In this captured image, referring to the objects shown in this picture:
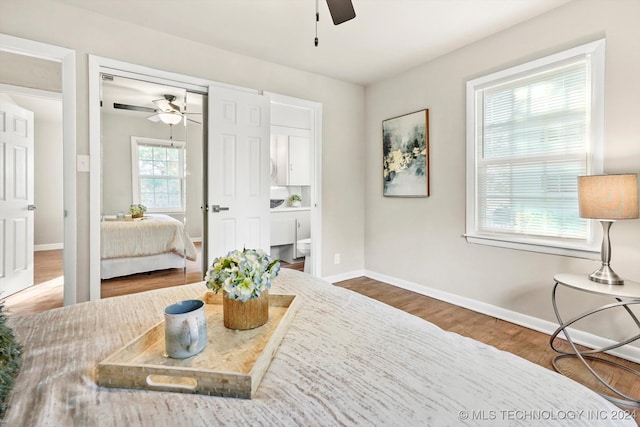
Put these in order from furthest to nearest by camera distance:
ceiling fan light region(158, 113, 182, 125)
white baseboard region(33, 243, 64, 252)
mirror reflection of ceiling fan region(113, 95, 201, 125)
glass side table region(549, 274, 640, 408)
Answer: white baseboard region(33, 243, 64, 252), ceiling fan light region(158, 113, 182, 125), mirror reflection of ceiling fan region(113, 95, 201, 125), glass side table region(549, 274, 640, 408)

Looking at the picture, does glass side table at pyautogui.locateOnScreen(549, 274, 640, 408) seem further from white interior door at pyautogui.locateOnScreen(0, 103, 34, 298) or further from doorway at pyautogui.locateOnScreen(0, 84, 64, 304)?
doorway at pyautogui.locateOnScreen(0, 84, 64, 304)

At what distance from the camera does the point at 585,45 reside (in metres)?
2.26

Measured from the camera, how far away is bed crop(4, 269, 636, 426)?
60cm

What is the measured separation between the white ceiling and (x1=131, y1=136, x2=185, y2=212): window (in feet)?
5.73

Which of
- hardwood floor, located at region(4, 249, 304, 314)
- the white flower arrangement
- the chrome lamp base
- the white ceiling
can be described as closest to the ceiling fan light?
the white ceiling

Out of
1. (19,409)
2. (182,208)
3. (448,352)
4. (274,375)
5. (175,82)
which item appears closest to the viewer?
(19,409)

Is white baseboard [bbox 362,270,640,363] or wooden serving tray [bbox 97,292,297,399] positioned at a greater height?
wooden serving tray [bbox 97,292,297,399]

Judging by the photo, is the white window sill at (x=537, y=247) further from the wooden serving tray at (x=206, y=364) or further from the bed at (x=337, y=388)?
the wooden serving tray at (x=206, y=364)

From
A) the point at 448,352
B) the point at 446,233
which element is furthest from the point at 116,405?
the point at 446,233

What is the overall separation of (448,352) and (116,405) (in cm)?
78

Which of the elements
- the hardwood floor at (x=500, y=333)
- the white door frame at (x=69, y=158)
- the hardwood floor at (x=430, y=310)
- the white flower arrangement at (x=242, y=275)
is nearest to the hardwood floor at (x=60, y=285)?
the hardwood floor at (x=430, y=310)

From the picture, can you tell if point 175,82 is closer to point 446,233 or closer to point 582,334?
point 446,233

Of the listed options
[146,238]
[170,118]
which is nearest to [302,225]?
[146,238]

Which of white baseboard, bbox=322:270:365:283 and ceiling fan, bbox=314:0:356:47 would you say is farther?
white baseboard, bbox=322:270:365:283
